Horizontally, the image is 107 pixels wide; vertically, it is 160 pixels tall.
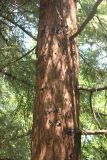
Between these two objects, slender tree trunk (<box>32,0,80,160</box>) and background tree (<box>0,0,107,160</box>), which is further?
background tree (<box>0,0,107,160</box>)

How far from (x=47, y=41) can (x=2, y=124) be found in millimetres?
2852

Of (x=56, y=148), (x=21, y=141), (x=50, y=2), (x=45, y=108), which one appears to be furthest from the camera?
(x=21, y=141)

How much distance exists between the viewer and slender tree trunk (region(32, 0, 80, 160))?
264 cm

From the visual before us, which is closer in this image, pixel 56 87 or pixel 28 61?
pixel 56 87

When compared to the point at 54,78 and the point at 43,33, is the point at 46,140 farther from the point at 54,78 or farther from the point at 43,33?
the point at 43,33

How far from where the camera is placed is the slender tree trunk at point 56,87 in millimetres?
2643

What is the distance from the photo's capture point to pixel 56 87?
2.86 metres

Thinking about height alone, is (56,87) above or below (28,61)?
below

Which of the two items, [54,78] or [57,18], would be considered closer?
[54,78]

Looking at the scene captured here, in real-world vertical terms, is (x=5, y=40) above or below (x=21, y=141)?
above

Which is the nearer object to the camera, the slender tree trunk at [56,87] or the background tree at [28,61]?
the slender tree trunk at [56,87]

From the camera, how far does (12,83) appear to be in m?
5.23

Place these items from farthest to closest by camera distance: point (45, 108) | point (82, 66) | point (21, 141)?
point (21, 141) < point (82, 66) < point (45, 108)

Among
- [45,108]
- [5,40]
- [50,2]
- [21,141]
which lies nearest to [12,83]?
[5,40]
